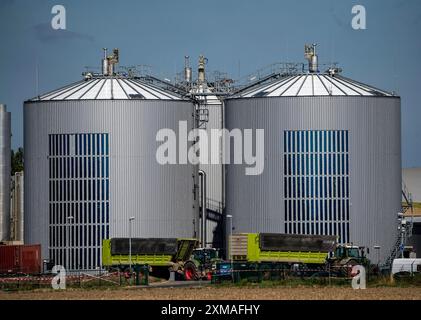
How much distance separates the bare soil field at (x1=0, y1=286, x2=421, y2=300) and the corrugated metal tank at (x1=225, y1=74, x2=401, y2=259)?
1327 inches

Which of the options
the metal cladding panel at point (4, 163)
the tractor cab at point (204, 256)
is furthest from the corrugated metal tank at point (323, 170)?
the metal cladding panel at point (4, 163)

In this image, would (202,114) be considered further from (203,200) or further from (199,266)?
(199,266)

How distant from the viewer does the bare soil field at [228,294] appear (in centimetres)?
7850

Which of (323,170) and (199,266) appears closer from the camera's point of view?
(199,266)

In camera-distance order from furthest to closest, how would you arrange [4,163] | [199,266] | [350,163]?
1. [4,163]
2. [350,163]
3. [199,266]

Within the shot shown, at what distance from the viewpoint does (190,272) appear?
110 m

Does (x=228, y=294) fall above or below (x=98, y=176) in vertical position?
below

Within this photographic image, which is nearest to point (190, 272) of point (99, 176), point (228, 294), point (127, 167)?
point (127, 167)

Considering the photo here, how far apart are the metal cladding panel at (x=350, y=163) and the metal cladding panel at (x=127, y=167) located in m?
6.12

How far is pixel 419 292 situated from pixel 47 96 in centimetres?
5390

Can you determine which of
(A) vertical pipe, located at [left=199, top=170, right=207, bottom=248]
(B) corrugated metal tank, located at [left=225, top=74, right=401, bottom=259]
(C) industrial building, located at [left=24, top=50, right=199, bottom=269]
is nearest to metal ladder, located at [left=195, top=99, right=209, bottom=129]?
(A) vertical pipe, located at [left=199, top=170, right=207, bottom=248]

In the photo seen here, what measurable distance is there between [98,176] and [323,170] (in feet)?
62.9
